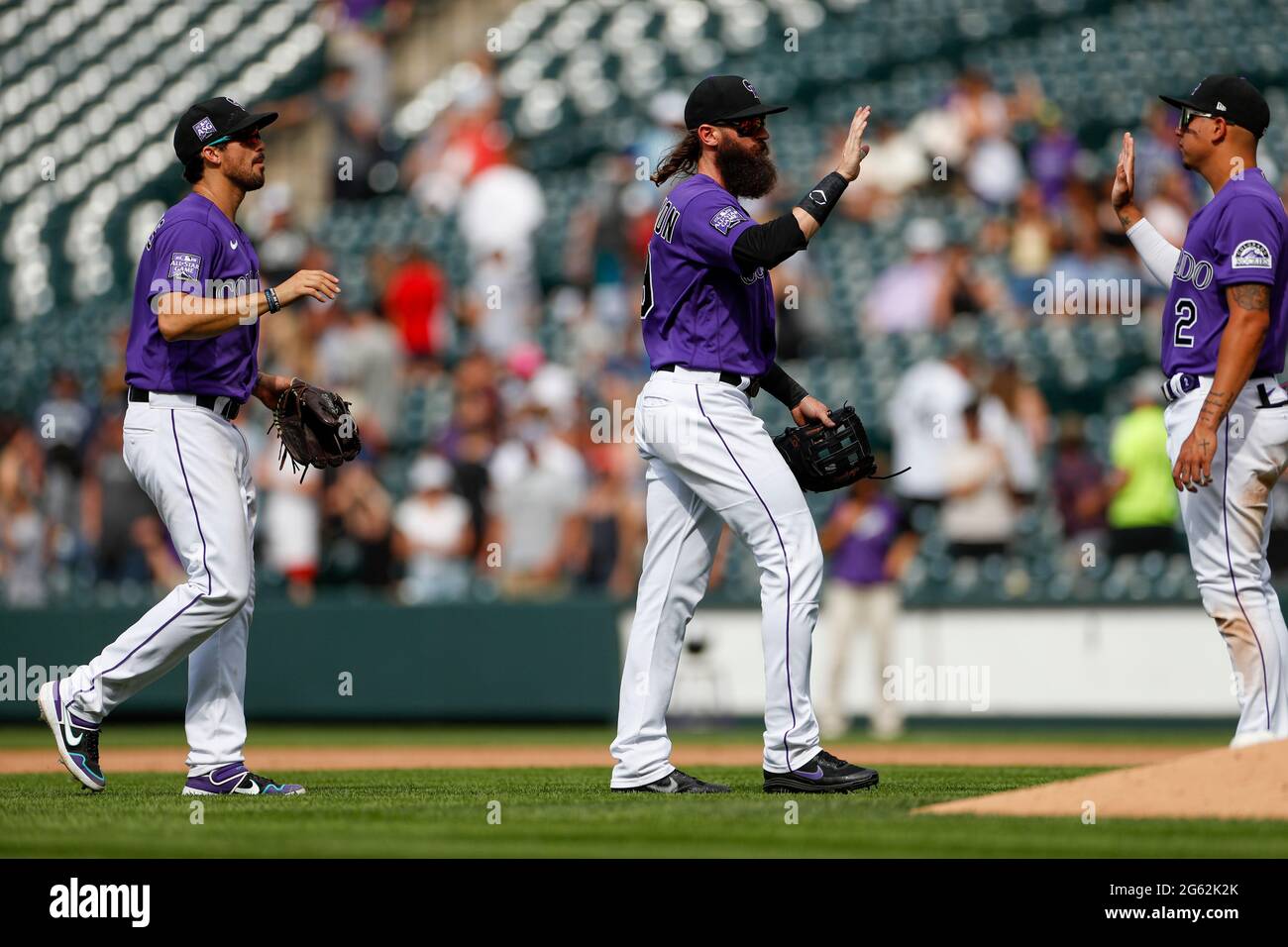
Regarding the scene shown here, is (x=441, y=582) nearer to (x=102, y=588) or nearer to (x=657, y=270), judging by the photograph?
(x=102, y=588)

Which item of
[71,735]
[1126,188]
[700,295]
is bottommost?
[71,735]

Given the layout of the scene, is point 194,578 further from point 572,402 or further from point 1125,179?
point 572,402

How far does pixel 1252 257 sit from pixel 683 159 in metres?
1.91

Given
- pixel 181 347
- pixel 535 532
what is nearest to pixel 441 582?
pixel 535 532

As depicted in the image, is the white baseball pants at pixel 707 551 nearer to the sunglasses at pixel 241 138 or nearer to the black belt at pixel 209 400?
the black belt at pixel 209 400

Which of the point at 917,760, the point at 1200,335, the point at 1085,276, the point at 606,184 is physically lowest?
the point at 917,760

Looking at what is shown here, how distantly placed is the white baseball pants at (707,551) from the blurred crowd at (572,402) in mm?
6476

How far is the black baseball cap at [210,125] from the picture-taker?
6.88m

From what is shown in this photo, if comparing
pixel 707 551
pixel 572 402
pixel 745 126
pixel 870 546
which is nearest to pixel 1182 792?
pixel 707 551

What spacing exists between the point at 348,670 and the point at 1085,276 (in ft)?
19.6

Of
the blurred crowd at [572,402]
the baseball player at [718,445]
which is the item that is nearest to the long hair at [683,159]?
the baseball player at [718,445]

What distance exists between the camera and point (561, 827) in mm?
5781

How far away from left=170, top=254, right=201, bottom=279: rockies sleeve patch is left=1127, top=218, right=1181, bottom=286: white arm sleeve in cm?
327

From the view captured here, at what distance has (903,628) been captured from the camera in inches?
537
